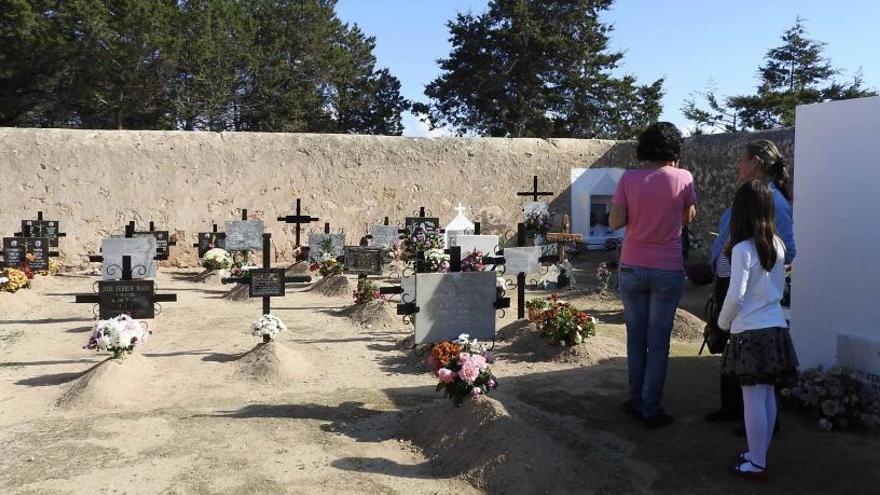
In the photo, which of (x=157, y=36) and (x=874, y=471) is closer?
(x=874, y=471)

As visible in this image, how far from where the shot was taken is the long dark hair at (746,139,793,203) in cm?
436

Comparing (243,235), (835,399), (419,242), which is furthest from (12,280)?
(835,399)

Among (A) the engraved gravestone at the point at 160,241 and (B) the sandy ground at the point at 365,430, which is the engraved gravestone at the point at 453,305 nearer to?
(B) the sandy ground at the point at 365,430

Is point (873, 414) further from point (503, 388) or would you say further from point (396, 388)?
point (396, 388)

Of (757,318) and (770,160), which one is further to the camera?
(770,160)

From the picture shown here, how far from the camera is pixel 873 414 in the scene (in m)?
4.70

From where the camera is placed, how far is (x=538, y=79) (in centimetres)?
2750

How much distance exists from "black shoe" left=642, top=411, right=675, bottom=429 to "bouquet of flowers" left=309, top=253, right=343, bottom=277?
729 cm

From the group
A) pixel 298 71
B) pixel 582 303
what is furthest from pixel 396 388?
pixel 298 71

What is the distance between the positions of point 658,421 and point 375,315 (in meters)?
4.63

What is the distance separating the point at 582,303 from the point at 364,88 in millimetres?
21745

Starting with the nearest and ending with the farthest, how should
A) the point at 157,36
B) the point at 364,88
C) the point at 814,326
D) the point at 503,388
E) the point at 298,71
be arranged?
the point at 814,326 < the point at 503,388 < the point at 157,36 < the point at 298,71 < the point at 364,88

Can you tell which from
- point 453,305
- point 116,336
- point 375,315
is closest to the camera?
point 116,336

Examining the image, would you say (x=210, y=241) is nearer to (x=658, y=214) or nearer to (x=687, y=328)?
(x=687, y=328)
